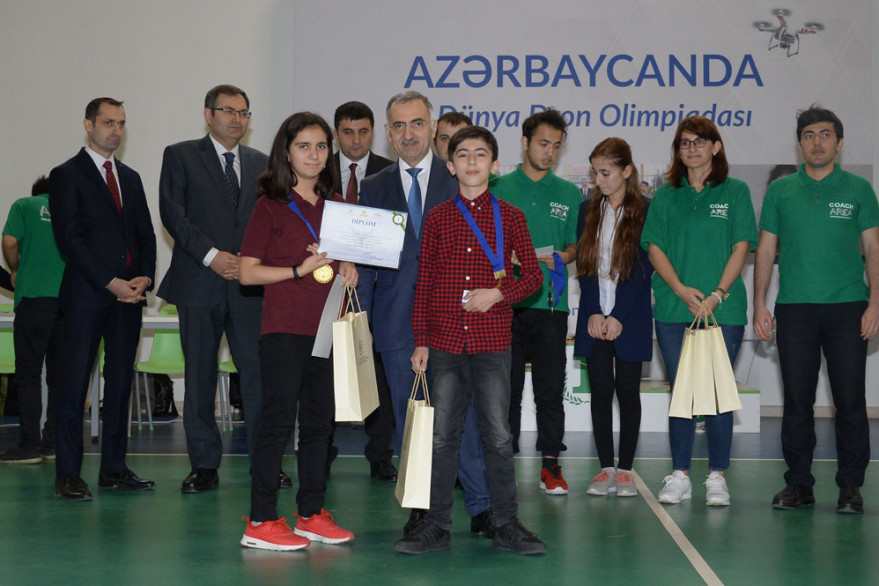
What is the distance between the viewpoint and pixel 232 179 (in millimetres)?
4922

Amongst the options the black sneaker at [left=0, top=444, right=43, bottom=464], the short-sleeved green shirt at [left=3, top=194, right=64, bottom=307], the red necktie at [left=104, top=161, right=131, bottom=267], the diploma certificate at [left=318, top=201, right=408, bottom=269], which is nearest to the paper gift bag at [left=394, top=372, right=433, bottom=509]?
the diploma certificate at [left=318, top=201, right=408, bottom=269]

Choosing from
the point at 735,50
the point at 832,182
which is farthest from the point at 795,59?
the point at 832,182

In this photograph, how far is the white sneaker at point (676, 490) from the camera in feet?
14.7

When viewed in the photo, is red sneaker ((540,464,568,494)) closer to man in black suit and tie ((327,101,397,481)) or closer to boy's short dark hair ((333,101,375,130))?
man in black suit and tie ((327,101,397,481))

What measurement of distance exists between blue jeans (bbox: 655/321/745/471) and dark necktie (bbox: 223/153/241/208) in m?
2.24

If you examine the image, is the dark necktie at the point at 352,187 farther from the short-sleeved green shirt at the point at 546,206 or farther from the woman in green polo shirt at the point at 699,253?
the woman in green polo shirt at the point at 699,253

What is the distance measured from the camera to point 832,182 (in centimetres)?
443

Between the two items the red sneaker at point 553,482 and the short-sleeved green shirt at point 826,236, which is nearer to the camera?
the short-sleeved green shirt at point 826,236

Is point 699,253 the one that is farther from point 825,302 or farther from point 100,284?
point 100,284

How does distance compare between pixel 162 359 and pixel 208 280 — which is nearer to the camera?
pixel 208 280

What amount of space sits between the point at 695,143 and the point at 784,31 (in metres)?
4.05

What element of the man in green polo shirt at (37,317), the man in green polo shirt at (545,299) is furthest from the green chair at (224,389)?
the man in green polo shirt at (545,299)

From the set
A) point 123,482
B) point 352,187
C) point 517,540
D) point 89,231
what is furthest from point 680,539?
point 89,231

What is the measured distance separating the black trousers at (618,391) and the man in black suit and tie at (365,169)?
3.94 feet
